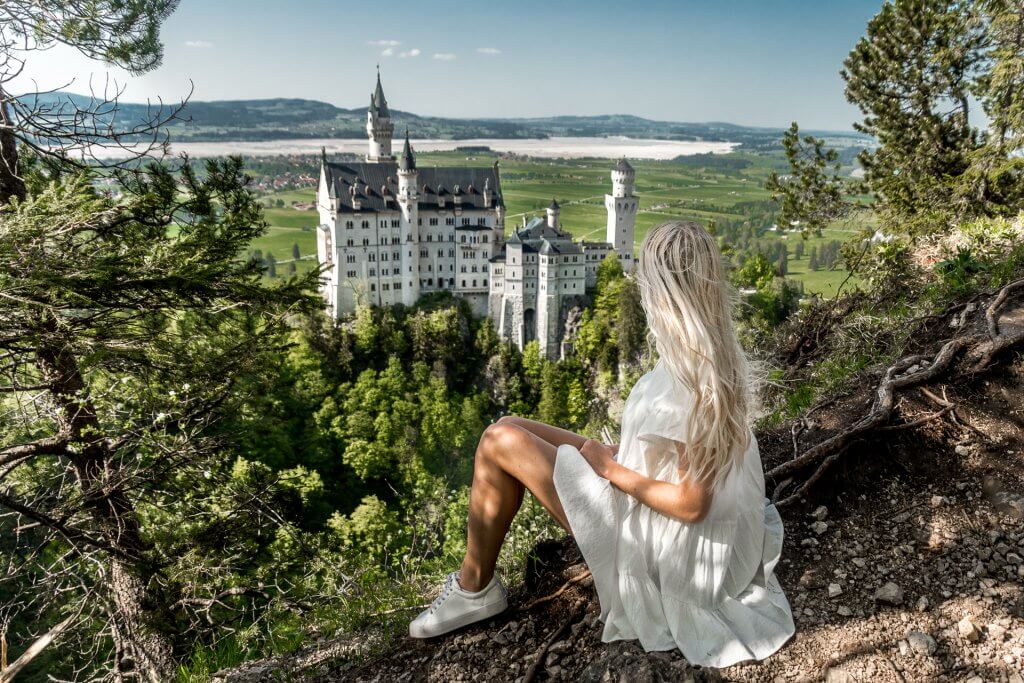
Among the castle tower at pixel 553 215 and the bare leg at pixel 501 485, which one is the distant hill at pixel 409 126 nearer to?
the castle tower at pixel 553 215

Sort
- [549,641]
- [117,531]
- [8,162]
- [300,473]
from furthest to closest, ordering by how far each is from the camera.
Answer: [300,473] → [117,531] → [8,162] → [549,641]

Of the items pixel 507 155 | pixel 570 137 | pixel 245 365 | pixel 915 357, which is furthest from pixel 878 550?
pixel 570 137

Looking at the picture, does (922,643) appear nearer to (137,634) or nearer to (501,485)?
(501,485)

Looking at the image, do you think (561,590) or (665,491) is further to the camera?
(561,590)

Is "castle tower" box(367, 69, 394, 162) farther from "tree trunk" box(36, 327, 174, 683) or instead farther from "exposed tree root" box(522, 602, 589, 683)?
"exposed tree root" box(522, 602, 589, 683)

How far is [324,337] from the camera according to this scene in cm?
3694

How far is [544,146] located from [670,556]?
8527 centimetres

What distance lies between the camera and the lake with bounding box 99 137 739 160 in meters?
65.4

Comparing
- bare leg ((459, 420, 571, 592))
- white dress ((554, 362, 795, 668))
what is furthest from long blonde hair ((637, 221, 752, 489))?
bare leg ((459, 420, 571, 592))

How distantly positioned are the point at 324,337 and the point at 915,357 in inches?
1409

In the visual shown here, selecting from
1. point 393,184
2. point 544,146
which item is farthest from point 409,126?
point 393,184

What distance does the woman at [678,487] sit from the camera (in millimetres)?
2141

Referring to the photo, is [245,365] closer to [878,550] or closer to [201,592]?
[201,592]

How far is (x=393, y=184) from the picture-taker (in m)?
43.7
